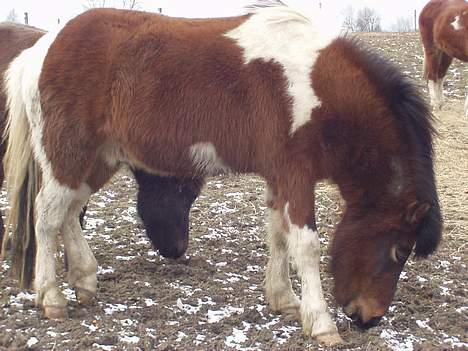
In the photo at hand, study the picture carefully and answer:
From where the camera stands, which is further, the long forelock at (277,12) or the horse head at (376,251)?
the long forelock at (277,12)

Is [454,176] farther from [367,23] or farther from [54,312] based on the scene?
[367,23]

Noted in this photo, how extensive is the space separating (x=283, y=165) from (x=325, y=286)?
1313 mm

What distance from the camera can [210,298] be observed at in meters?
4.25

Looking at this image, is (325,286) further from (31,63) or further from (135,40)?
(31,63)

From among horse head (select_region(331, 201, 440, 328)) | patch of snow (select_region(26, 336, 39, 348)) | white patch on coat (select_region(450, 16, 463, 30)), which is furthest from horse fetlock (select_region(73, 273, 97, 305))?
white patch on coat (select_region(450, 16, 463, 30))

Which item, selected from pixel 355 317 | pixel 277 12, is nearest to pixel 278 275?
pixel 355 317

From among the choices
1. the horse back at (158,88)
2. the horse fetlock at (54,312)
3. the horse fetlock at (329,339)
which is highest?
the horse back at (158,88)

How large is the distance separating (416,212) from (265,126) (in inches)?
39.3

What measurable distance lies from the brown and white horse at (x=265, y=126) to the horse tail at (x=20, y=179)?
0.10 m

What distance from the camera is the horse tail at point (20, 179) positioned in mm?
4133

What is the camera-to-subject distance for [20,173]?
4.18 m

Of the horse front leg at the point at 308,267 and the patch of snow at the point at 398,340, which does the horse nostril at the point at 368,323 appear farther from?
the horse front leg at the point at 308,267

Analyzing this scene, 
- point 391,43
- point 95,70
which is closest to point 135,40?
point 95,70

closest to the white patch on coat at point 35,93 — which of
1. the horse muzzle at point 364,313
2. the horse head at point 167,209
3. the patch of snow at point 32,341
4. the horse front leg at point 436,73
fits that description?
the horse head at point 167,209
